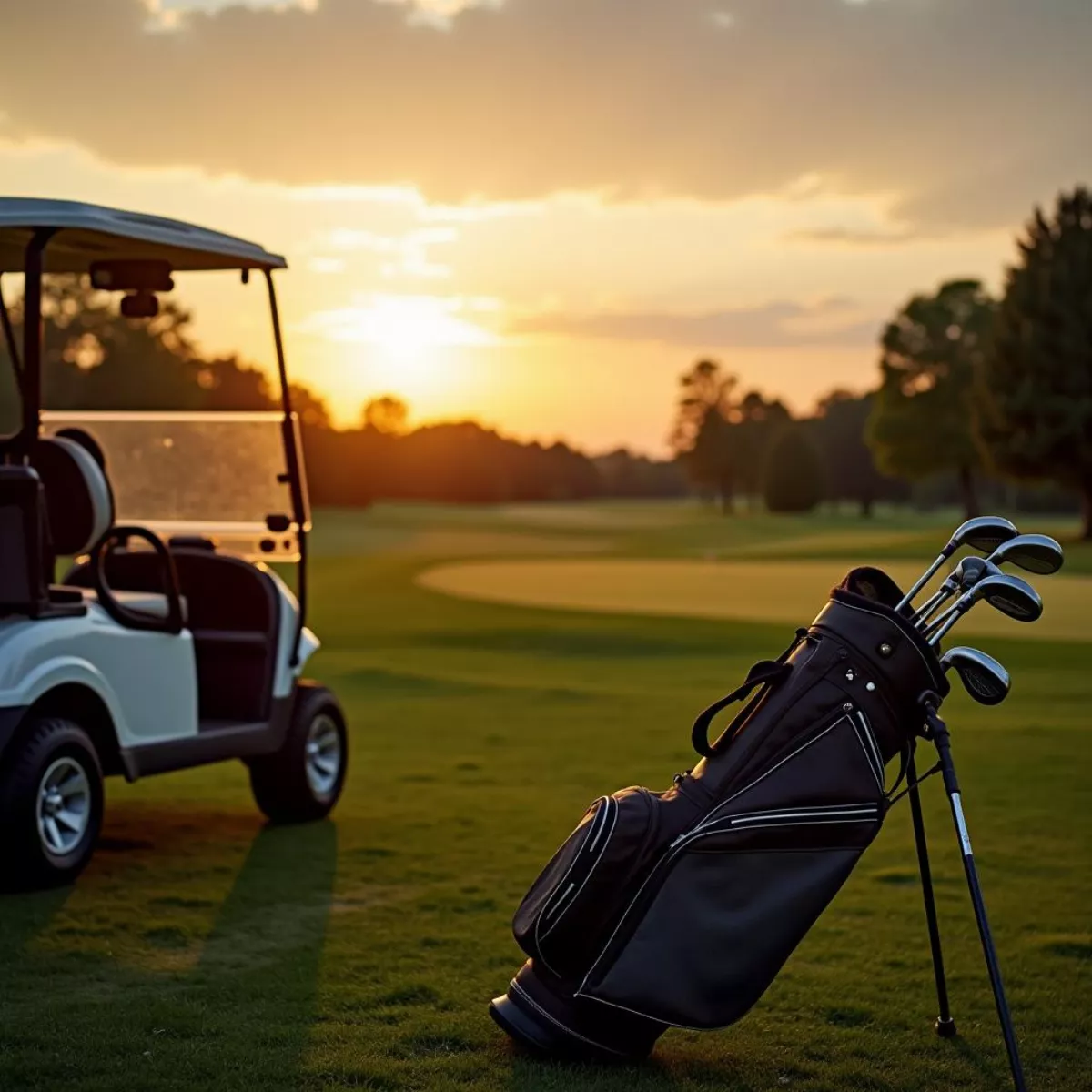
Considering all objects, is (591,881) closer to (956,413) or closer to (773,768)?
(773,768)

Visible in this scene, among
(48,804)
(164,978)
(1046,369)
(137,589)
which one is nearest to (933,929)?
(164,978)

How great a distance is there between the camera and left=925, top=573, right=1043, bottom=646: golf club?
3.98 metres

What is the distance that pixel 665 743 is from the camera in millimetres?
10742

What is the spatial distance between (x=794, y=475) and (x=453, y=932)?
79312 millimetres

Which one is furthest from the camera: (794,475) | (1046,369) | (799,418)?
(799,418)

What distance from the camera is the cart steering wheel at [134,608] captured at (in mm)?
6863

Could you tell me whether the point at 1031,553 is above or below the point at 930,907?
above

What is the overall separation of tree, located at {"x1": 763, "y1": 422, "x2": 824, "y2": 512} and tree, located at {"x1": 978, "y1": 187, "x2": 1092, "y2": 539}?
34.6m

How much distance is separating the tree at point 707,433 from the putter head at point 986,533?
95863 millimetres

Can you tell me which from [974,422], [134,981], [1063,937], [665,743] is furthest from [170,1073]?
[974,422]

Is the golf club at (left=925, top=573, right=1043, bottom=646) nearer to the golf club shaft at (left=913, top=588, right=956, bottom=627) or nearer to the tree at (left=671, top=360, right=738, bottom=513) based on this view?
the golf club shaft at (left=913, top=588, right=956, bottom=627)

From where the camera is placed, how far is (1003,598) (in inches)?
160

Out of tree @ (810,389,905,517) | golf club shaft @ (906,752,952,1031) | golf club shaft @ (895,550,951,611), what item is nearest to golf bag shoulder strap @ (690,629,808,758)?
golf club shaft @ (895,550,951,611)

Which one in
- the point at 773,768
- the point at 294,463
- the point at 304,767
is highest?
the point at 294,463
